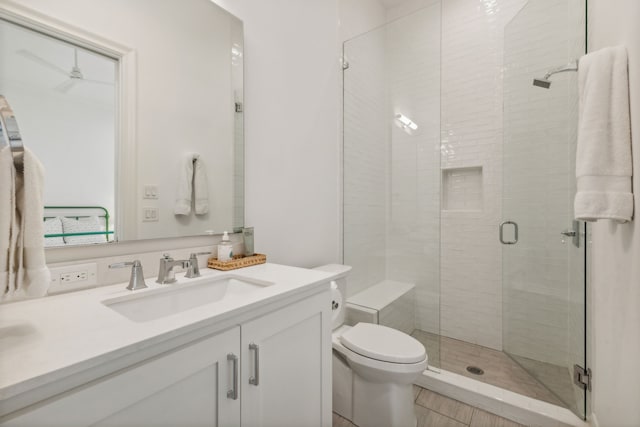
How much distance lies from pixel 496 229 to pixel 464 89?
1.18 m

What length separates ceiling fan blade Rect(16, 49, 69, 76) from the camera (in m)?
0.88

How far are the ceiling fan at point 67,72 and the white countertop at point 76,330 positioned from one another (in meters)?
0.67

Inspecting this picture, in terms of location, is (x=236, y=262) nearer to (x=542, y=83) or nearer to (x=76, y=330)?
(x=76, y=330)

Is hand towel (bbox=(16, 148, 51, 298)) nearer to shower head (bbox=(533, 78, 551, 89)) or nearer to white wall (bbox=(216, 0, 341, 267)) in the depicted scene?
white wall (bbox=(216, 0, 341, 267))

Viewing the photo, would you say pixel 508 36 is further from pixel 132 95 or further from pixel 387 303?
pixel 132 95

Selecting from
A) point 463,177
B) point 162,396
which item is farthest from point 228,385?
point 463,177

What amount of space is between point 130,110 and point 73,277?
62cm

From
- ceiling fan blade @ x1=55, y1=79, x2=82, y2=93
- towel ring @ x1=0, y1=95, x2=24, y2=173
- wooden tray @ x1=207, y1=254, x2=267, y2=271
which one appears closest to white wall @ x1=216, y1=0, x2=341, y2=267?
wooden tray @ x1=207, y1=254, x2=267, y2=271

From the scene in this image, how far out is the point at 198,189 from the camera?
136cm

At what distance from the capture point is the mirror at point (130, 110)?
0.91 m

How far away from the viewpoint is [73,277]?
0.96 m

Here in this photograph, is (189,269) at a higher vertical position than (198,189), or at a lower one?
lower

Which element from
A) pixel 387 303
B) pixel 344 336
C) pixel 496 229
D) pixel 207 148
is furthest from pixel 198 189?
pixel 496 229

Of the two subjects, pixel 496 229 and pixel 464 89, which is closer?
pixel 496 229
